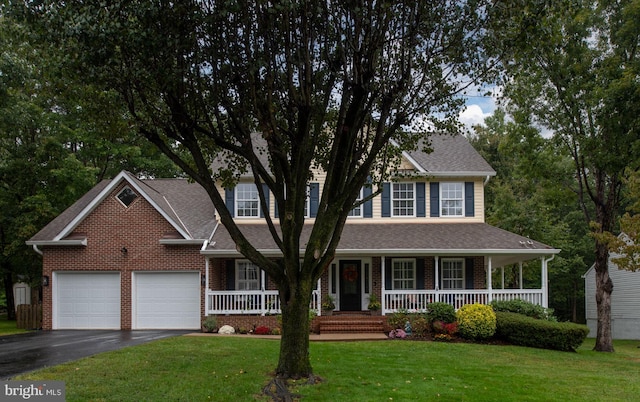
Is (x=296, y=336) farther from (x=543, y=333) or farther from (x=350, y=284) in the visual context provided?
(x=350, y=284)

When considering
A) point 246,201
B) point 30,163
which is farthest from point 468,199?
point 30,163

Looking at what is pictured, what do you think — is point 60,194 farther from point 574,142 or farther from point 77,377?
point 574,142

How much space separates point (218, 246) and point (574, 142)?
12872 mm

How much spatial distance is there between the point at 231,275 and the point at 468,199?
9.47m

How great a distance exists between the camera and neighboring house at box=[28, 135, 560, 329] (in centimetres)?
1962

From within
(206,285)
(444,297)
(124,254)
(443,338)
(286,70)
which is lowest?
(443,338)

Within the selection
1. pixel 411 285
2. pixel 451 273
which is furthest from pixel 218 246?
pixel 451 273

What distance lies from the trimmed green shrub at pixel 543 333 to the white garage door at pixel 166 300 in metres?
10.6

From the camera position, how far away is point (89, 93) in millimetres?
10477

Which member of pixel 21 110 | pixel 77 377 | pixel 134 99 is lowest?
pixel 77 377

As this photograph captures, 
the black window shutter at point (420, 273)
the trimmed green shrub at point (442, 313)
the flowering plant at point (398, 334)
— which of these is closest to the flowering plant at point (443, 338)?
the trimmed green shrub at point (442, 313)

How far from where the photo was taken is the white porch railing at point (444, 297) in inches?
764

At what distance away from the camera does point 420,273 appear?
69.1 feet

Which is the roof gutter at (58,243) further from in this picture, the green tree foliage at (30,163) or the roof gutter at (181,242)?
the green tree foliage at (30,163)
